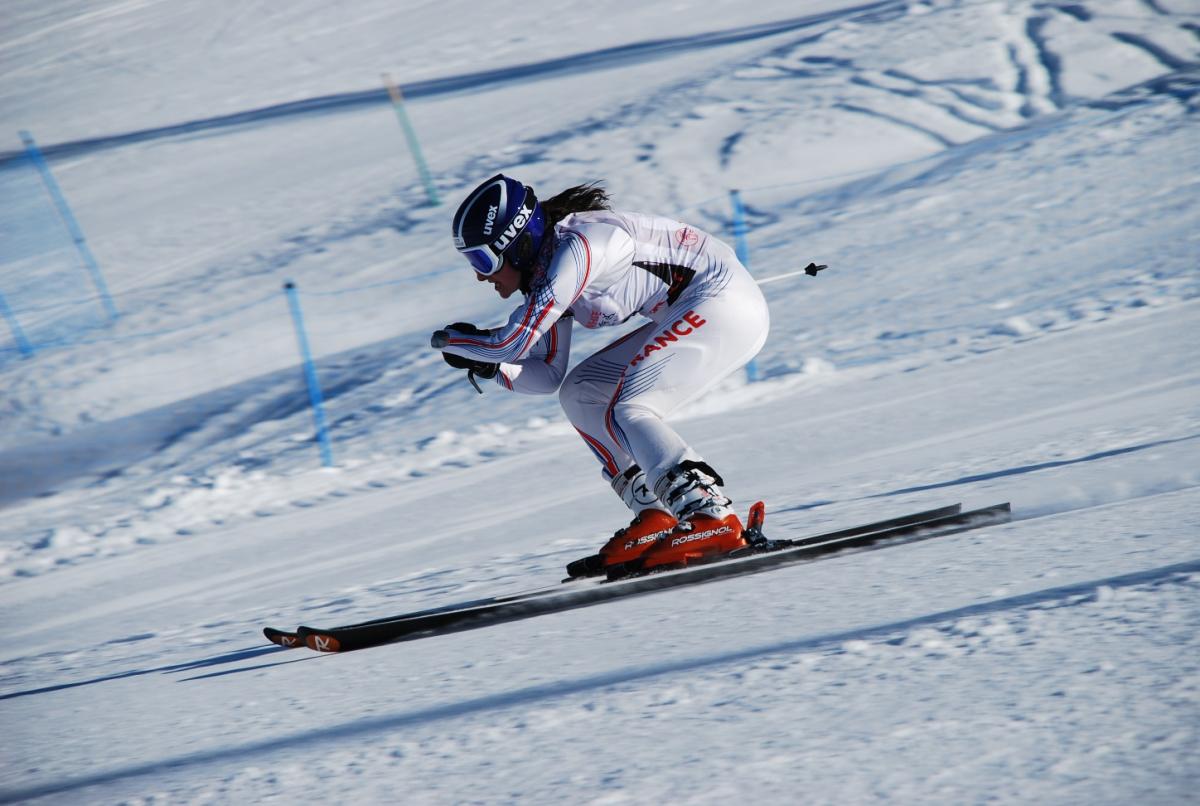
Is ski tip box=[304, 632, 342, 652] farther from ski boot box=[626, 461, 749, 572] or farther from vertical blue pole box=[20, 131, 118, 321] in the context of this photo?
vertical blue pole box=[20, 131, 118, 321]

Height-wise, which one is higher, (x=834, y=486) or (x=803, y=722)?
(x=834, y=486)

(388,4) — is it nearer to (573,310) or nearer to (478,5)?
(478,5)

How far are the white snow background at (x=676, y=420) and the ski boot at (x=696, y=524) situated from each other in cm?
20

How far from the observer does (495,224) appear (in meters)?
3.86

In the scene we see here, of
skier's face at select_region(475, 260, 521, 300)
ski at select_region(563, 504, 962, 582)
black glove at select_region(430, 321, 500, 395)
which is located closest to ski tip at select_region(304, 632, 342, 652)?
ski at select_region(563, 504, 962, 582)

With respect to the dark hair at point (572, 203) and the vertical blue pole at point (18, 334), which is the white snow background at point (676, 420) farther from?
the dark hair at point (572, 203)

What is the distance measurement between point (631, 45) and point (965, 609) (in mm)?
20167

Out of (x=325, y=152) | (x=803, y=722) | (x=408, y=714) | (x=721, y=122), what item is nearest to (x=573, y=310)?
(x=408, y=714)

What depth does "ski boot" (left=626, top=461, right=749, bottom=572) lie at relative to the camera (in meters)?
3.95

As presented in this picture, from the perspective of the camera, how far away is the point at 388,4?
27828 mm

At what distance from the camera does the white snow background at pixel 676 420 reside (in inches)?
106

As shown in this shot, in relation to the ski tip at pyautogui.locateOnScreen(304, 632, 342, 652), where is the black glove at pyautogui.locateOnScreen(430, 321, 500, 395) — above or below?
above

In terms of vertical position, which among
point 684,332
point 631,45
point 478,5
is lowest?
point 684,332

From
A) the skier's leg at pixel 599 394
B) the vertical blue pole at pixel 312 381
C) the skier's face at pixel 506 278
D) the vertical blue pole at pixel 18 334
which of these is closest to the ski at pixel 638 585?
the skier's leg at pixel 599 394
